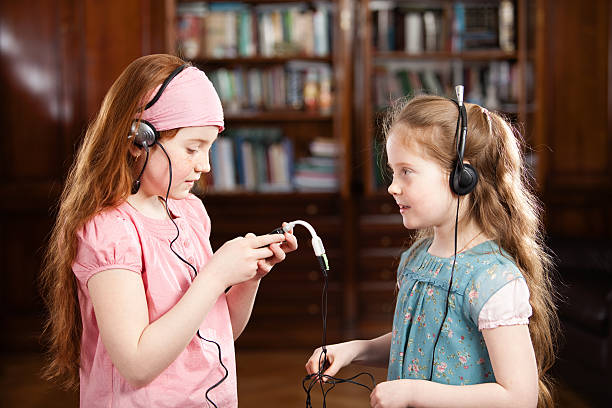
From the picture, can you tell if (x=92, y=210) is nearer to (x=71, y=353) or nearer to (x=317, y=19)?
(x=71, y=353)

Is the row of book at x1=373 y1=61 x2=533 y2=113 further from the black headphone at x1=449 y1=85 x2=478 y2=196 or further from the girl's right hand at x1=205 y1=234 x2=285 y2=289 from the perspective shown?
the girl's right hand at x1=205 y1=234 x2=285 y2=289

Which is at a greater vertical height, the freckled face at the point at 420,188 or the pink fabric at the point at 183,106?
the pink fabric at the point at 183,106

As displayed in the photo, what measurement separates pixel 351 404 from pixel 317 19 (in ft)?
7.30

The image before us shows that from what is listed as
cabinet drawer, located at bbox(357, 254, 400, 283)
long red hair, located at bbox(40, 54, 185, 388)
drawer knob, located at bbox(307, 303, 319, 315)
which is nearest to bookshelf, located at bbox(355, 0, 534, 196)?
cabinet drawer, located at bbox(357, 254, 400, 283)

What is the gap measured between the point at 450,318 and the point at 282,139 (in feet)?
9.67

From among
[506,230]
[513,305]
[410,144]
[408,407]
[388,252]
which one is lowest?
[388,252]

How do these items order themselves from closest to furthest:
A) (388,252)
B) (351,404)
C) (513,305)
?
(513,305) → (351,404) → (388,252)

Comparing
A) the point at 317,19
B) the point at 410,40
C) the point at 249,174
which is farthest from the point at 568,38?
the point at 249,174

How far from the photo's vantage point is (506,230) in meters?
1.30

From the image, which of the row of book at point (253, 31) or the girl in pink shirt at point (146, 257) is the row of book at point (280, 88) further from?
the girl in pink shirt at point (146, 257)

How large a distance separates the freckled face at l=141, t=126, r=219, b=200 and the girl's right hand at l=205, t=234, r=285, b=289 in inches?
5.6

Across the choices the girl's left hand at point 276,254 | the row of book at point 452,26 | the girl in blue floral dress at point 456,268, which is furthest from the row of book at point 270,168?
the girl's left hand at point 276,254

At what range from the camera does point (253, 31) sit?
3.96m

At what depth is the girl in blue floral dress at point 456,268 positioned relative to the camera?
115cm
